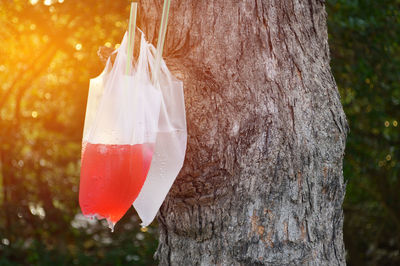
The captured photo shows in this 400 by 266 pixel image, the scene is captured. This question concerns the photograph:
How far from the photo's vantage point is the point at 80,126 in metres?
4.12

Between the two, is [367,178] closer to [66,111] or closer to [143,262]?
[143,262]

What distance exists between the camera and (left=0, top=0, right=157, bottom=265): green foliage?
340cm


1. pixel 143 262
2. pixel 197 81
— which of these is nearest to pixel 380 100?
pixel 143 262

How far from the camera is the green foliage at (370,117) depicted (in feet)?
10.2

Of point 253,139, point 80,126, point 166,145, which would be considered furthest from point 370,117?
point 166,145

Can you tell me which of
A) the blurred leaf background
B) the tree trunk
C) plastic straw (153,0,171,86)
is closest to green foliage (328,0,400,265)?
the blurred leaf background

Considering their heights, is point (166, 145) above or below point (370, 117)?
below

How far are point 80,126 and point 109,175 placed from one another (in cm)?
297

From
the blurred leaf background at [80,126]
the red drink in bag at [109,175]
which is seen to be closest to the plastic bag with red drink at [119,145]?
the red drink in bag at [109,175]

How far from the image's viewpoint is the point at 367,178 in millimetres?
4387

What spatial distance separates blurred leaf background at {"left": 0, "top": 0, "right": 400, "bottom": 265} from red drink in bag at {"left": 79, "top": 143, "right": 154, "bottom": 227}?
6.94ft

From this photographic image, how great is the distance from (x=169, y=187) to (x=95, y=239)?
3295 mm

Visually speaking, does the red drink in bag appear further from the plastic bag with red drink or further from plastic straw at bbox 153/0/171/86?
plastic straw at bbox 153/0/171/86

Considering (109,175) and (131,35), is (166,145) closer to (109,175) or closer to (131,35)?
(109,175)
